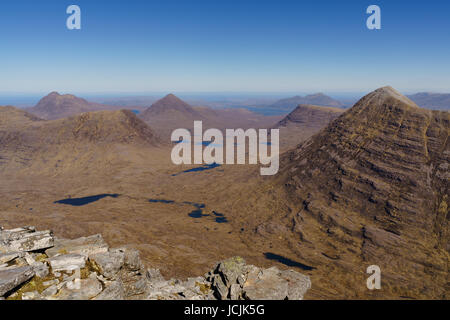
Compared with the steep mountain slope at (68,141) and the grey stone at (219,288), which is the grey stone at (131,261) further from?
the steep mountain slope at (68,141)

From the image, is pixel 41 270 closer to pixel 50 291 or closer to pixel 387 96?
pixel 50 291

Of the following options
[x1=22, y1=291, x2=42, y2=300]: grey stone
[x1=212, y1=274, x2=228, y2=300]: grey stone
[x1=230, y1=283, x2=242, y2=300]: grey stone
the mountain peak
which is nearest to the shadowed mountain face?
the mountain peak

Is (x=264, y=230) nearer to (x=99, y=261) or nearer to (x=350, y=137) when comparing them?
(x=350, y=137)

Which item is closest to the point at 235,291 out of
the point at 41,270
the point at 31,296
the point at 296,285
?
the point at 296,285

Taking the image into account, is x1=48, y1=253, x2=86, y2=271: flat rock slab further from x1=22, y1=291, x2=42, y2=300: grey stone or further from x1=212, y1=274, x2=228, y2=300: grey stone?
x1=212, y1=274, x2=228, y2=300: grey stone

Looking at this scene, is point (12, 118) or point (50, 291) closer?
point (50, 291)

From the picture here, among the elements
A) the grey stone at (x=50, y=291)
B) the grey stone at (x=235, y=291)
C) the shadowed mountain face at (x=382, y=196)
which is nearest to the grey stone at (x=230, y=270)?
the grey stone at (x=235, y=291)

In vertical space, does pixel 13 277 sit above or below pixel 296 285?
above
